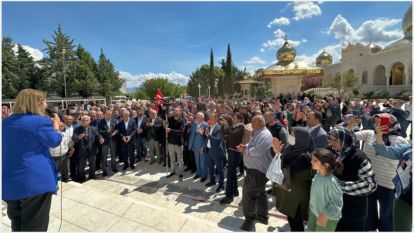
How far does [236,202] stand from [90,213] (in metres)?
2.77

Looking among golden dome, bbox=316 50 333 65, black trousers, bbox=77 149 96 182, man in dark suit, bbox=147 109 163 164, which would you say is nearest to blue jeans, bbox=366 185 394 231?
man in dark suit, bbox=147 109 163 164

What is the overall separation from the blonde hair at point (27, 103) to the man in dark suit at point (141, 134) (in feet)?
17.1

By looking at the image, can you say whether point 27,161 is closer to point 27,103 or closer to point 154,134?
point 27,103

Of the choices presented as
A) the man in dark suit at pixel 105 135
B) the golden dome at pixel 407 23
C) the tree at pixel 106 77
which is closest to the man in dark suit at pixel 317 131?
the man in dark suit at pixel 105 135

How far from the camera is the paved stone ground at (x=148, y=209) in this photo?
360 cm

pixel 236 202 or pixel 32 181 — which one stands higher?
pixel 32 181

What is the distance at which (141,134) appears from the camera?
7.88 meters

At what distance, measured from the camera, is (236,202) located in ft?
16.4

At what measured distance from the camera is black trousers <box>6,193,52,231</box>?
95.3 inches

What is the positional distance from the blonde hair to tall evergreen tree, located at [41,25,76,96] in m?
35.1

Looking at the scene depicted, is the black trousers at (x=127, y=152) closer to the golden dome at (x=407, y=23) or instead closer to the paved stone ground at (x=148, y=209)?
the paved stone ground at (x=148, y=209)

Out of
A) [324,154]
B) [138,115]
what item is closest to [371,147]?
[324,154]

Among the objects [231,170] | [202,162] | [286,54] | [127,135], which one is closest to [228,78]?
[286,54]

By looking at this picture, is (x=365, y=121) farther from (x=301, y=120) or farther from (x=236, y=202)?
(x=236, y=202)
